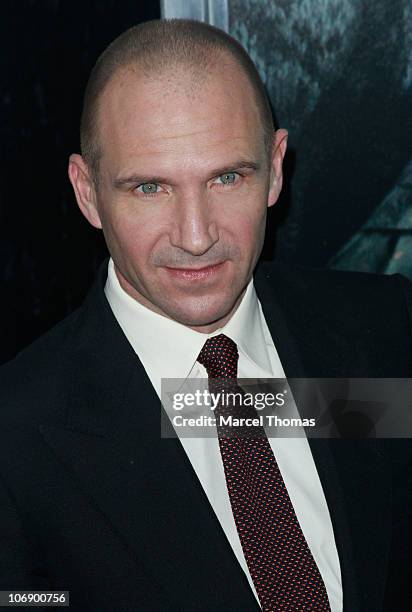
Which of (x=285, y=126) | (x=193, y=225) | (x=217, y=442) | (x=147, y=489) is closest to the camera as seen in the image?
(x=193, y=225)

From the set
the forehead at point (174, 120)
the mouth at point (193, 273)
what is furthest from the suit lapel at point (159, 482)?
the forehead at point (174, 120)

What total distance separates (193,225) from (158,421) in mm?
576

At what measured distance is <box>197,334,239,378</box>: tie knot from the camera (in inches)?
100

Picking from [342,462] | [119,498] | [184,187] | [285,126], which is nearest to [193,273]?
[184,187]

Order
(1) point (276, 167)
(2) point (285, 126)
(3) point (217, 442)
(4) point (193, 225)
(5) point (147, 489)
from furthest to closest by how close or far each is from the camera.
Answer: (2) point (285, 126)
(1) point (276, 167)
(3) point (217, 442)
(5) point (147, 489)
(4) point (193, 225)

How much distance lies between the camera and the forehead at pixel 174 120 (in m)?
2.32

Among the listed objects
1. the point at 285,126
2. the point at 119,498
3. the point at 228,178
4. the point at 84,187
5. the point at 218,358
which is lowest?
the point at 119,498

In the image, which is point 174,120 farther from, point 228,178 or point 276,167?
point 276,167

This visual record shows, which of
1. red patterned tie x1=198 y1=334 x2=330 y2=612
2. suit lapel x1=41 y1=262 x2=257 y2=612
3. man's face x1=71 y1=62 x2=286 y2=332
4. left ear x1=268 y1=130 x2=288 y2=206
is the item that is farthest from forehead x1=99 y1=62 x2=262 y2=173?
red patterned tie x1=198 y1=334 x2=330 y2=612

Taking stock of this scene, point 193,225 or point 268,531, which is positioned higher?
point 193,225

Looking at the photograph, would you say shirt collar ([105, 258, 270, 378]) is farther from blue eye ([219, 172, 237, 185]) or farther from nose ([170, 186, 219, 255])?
blue eye ([219, 172, 237, 185])

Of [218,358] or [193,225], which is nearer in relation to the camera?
[193,225]

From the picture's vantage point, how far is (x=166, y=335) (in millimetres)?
2555

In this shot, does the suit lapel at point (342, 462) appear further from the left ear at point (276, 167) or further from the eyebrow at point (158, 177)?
the eyebrow at point (158, 177)
